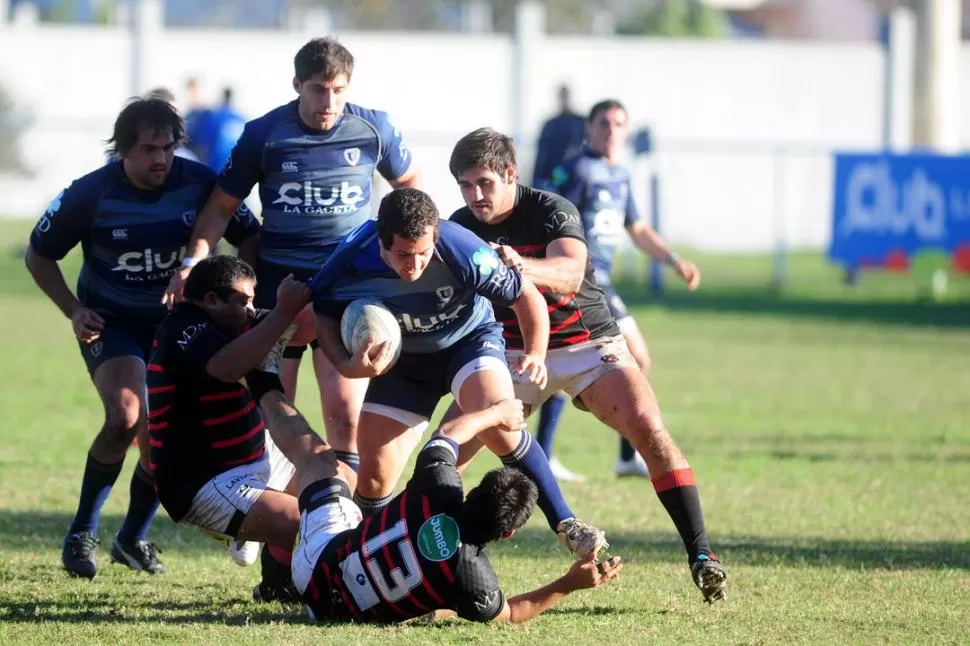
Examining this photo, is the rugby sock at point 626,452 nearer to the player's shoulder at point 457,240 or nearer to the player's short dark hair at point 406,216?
the player's shoulder at point 457,240

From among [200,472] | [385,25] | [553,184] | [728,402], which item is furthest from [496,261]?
[385,25]

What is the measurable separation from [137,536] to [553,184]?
4.15m

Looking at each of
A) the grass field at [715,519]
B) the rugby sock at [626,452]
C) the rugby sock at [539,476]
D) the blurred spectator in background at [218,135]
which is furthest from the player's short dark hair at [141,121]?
the blurred spectator in background at [218,135]

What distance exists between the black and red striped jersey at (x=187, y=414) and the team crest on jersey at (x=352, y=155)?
1.34m

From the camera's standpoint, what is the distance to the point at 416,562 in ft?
17.1

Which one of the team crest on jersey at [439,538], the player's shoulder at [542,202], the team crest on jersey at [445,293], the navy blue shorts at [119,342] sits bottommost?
the team crest on jersey at [439,538]

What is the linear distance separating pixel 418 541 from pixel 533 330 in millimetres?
1283

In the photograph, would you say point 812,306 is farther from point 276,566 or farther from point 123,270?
point 276,566

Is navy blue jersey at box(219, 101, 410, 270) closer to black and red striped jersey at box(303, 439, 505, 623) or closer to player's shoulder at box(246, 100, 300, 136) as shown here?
player's shoulder at box(246, 100, 300, 136)

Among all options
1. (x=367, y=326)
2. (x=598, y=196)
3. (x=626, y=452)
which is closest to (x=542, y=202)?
(x=367, y=326)

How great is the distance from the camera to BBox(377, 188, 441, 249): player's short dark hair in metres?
5.65

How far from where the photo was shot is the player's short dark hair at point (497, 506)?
512cm

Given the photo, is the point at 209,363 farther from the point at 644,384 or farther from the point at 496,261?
the point at 644,384

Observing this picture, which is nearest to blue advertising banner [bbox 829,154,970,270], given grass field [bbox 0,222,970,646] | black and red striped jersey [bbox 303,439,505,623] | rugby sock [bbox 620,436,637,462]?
grass field [bbox 0,222,970,646]
